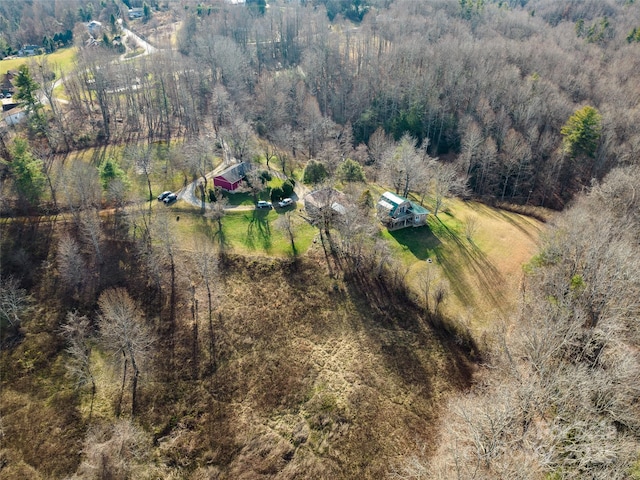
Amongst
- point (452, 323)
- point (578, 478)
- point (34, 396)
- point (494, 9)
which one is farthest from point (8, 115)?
point (494, 9)

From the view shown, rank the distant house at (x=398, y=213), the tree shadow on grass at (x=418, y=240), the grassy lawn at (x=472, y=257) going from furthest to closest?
the distant house at (x=398, y=213), the tree shadow on grass at (x=418, y=240), the grassy lawn at (x=472, y=257)

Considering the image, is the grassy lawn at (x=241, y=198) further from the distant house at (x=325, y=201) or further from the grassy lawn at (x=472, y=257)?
the grassy lawn at (x=472, y=257)

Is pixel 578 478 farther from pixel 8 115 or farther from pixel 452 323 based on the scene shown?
pixel 8 115

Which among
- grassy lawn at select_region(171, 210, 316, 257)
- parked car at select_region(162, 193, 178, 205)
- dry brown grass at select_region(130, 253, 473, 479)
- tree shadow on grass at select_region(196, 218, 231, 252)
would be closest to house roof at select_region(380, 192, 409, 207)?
grassy lawn at select_region(171, 210, 316, 257)

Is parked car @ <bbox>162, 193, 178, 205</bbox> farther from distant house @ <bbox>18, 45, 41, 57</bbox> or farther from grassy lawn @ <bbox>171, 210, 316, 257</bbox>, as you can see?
distant house @ <bbox>18, 45, 41, 57</bbox>

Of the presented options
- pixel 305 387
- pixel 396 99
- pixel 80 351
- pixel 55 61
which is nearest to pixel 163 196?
pixel 80 351

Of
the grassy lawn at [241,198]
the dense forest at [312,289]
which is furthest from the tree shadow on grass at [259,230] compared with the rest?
the grassy lawn at [241,198]
